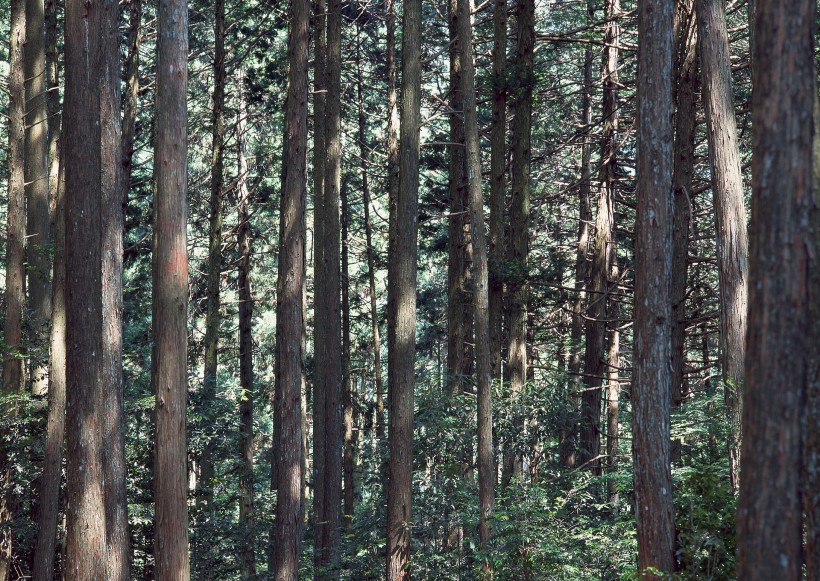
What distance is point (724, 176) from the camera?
9891mm

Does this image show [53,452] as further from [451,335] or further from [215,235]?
[451,335]

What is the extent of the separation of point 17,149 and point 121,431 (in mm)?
6706

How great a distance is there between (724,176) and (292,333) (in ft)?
22.4

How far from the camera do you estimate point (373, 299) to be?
2552 cm

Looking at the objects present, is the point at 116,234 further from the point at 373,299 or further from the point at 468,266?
the point at 373,299

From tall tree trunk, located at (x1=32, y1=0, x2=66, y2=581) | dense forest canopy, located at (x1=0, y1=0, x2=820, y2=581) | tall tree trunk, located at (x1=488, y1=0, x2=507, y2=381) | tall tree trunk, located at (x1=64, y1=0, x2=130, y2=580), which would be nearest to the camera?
dense forest canopy, located at (x1=0, y1=0, x2=820, y2=581)

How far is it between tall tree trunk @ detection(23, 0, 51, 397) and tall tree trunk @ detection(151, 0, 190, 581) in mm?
6318

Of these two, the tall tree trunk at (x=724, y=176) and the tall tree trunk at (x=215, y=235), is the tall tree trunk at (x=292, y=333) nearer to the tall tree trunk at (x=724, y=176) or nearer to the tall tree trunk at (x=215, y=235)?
the tall tree trunk at (x=215, y=235)

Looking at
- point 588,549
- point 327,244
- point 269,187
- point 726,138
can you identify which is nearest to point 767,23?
point 726,138

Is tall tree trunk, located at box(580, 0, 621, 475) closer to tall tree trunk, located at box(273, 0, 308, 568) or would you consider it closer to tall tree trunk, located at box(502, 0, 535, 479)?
tall tree trunk, located at box(502, 0, 535, 479)

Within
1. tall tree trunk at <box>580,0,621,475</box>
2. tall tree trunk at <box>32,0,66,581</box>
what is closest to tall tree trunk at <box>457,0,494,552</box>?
tall tree trunk at <box>580,0,621,475</box>

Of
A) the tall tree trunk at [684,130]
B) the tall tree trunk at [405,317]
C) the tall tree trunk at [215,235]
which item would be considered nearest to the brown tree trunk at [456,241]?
the tall tree trunk at [405,317]

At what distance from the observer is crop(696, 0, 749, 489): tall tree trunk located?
966 centimetres

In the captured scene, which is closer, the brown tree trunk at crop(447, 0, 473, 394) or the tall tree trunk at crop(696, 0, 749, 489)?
the tall tree trunk at crop(696, 0, 749, 489)
